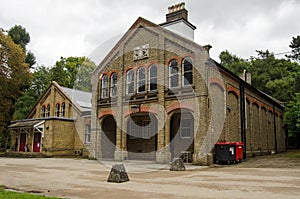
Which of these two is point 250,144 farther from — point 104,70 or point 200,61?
point 104,70

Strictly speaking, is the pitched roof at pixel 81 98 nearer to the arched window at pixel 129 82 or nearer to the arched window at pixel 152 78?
the arched window at pixel 129 82

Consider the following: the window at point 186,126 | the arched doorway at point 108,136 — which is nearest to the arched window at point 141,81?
the window at point 186,126

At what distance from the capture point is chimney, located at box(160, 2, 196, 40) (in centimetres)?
2150

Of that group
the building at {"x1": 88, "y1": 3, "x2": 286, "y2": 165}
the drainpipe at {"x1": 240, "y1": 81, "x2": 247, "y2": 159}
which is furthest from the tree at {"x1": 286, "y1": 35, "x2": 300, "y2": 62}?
the drainpipe at {"x1": 240, "y1": 81, "x2": 247, "y2": 159}

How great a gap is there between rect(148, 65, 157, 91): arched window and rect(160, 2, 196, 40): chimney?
10.5ft

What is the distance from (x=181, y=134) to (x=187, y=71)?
474 cm

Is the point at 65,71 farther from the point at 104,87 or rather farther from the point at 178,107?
the point at 178,107

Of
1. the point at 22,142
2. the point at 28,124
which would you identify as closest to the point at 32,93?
the point at 22,142

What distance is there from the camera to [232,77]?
2045cm

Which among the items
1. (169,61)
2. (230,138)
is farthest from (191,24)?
(230,138)

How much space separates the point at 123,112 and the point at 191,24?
835 cm

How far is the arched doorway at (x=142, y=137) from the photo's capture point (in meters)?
22.4

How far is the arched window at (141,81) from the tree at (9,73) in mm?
18377

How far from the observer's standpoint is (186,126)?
20.8m
